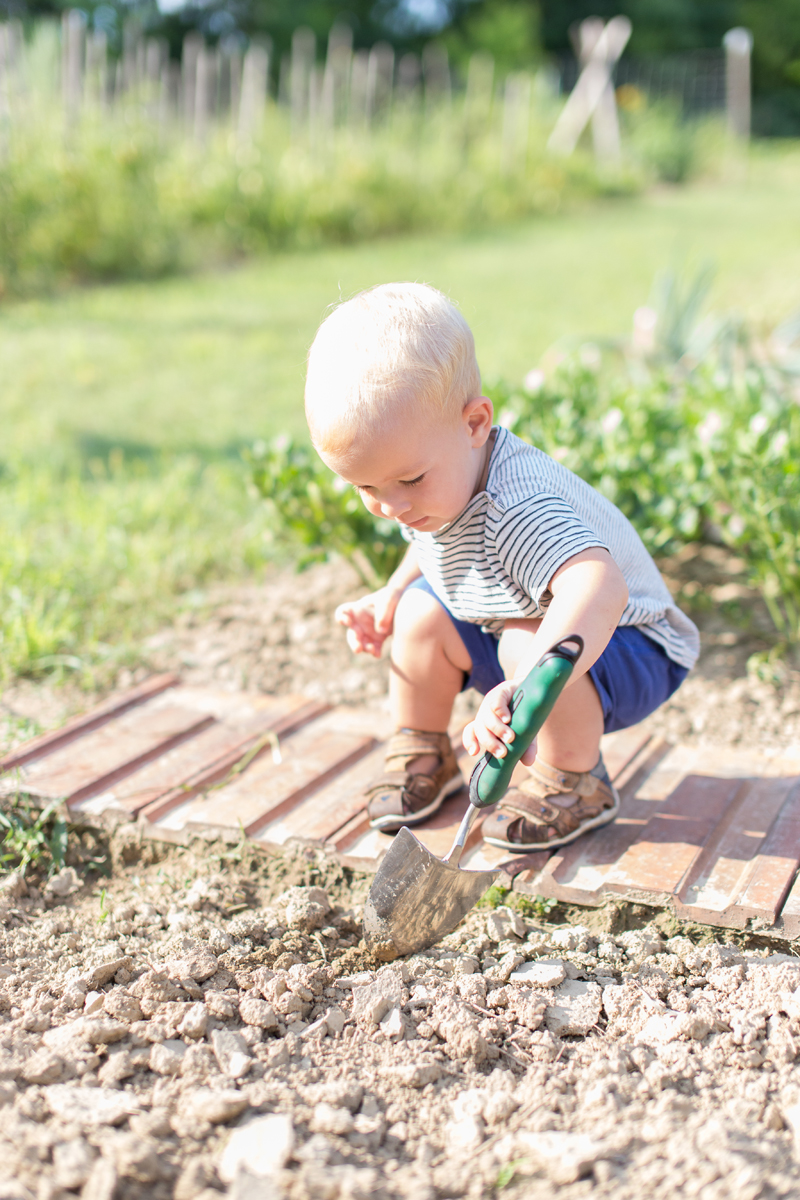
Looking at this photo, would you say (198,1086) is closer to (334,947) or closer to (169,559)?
(334,947)

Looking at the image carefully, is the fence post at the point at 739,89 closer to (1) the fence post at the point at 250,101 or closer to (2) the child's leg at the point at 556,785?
(1) the fence post at the point at 250,101

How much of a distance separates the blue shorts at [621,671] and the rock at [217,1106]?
939 mm

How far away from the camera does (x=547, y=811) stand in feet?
6.36

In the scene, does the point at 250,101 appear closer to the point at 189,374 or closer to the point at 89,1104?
the point at 189,374

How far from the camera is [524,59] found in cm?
2269

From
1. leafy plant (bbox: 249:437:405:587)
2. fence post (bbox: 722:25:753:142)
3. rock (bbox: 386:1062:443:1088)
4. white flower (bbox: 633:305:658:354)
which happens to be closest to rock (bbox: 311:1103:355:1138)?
rock (bbox: 386:1062:443:1088)

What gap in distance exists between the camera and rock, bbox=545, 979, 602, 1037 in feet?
5.15

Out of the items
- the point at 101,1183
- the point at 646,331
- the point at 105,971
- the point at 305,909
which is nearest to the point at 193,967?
the point at 105,971

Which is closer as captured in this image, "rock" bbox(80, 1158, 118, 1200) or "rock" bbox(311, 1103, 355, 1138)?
"rock" bbox(80, 1158, 118, 1200)

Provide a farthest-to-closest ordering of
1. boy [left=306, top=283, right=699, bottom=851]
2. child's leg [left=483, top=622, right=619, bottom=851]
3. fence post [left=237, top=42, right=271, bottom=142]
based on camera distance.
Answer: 1. fence post [left=237, top=42, right=271, bottom=142]
2. child's leg [left=483, top=622, right=619, bottom=851]
3. boy [left=306, top=283, right=699, bottom=851]

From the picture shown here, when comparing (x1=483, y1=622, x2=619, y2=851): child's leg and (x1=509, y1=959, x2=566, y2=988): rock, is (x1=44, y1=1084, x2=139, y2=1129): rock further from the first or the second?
(x1=483, y1=622, x2=619, y2=851): child's leg

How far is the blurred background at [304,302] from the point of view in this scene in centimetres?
284

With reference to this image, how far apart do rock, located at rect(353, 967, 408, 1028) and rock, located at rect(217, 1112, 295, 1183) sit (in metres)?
0.27

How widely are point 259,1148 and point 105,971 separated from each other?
48 centimetres
